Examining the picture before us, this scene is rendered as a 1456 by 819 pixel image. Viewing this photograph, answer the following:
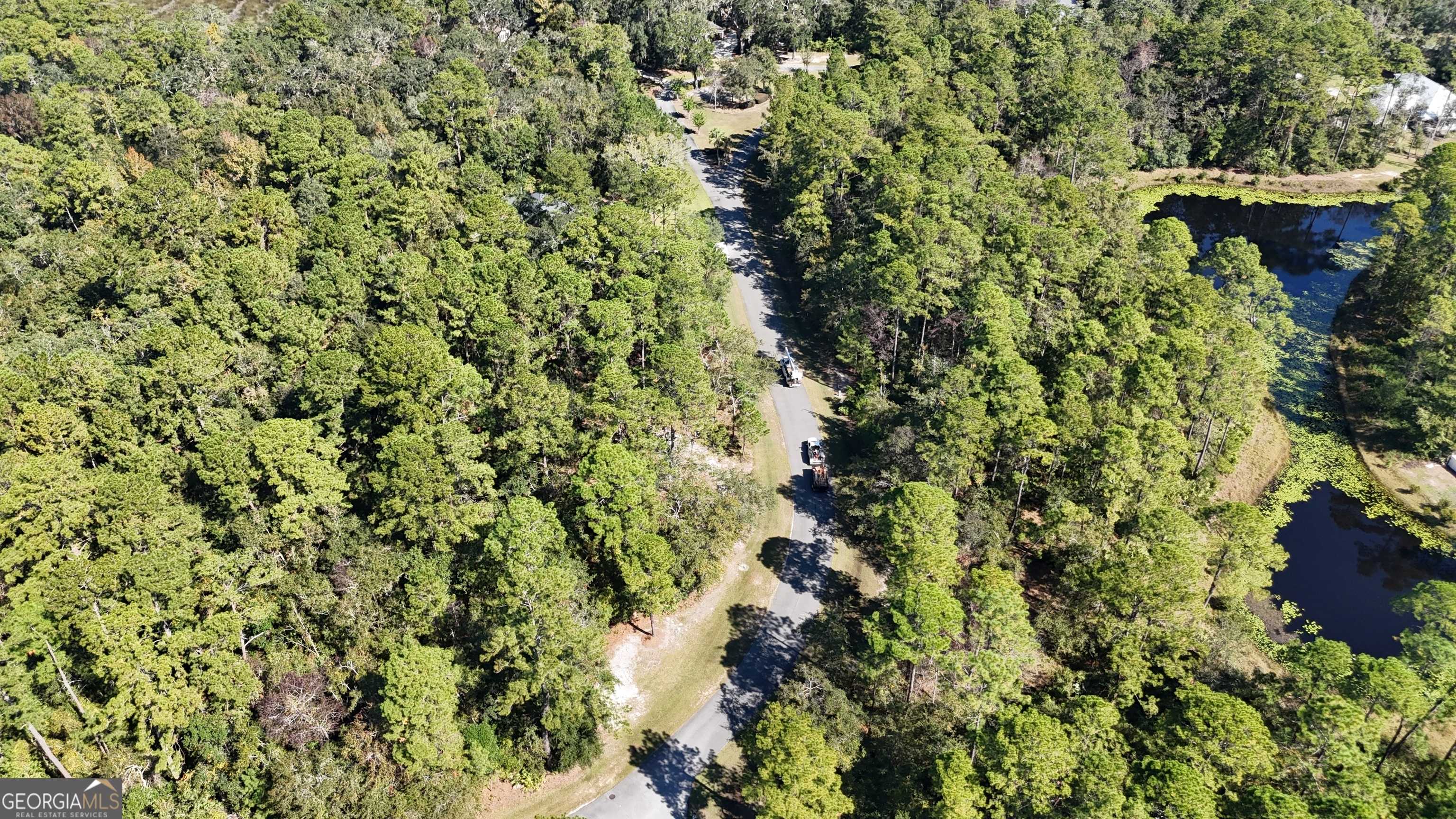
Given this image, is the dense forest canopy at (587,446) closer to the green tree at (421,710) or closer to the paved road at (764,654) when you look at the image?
the green tree at (421,710)

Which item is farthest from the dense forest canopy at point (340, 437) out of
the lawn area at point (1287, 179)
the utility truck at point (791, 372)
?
the lawn area at point (1287, 179)

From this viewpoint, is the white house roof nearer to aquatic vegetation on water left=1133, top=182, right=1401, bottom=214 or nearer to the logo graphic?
aquatic vegetation on water left=1133, top=182, right=1401, bottom=214

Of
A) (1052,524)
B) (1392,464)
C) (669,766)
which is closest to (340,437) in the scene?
(669,766)

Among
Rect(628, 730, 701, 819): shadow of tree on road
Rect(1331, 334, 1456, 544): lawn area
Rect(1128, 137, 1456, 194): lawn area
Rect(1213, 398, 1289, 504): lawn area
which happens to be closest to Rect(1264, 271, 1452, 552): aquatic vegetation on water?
Rect(1331, 334, 1456, 544): lawn area

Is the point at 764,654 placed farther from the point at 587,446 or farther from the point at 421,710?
the point at 421,710

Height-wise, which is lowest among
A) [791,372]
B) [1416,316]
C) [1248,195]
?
[791,372]

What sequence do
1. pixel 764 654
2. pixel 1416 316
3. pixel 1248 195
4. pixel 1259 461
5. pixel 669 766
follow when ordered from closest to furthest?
pixel 669 766, pixel 764 654, pixel 1259 461, pixel 1416 316, pixel 1248 195

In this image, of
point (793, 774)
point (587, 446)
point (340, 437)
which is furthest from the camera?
point (340, 437)

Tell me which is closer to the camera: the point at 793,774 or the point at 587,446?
the point at 793,774
